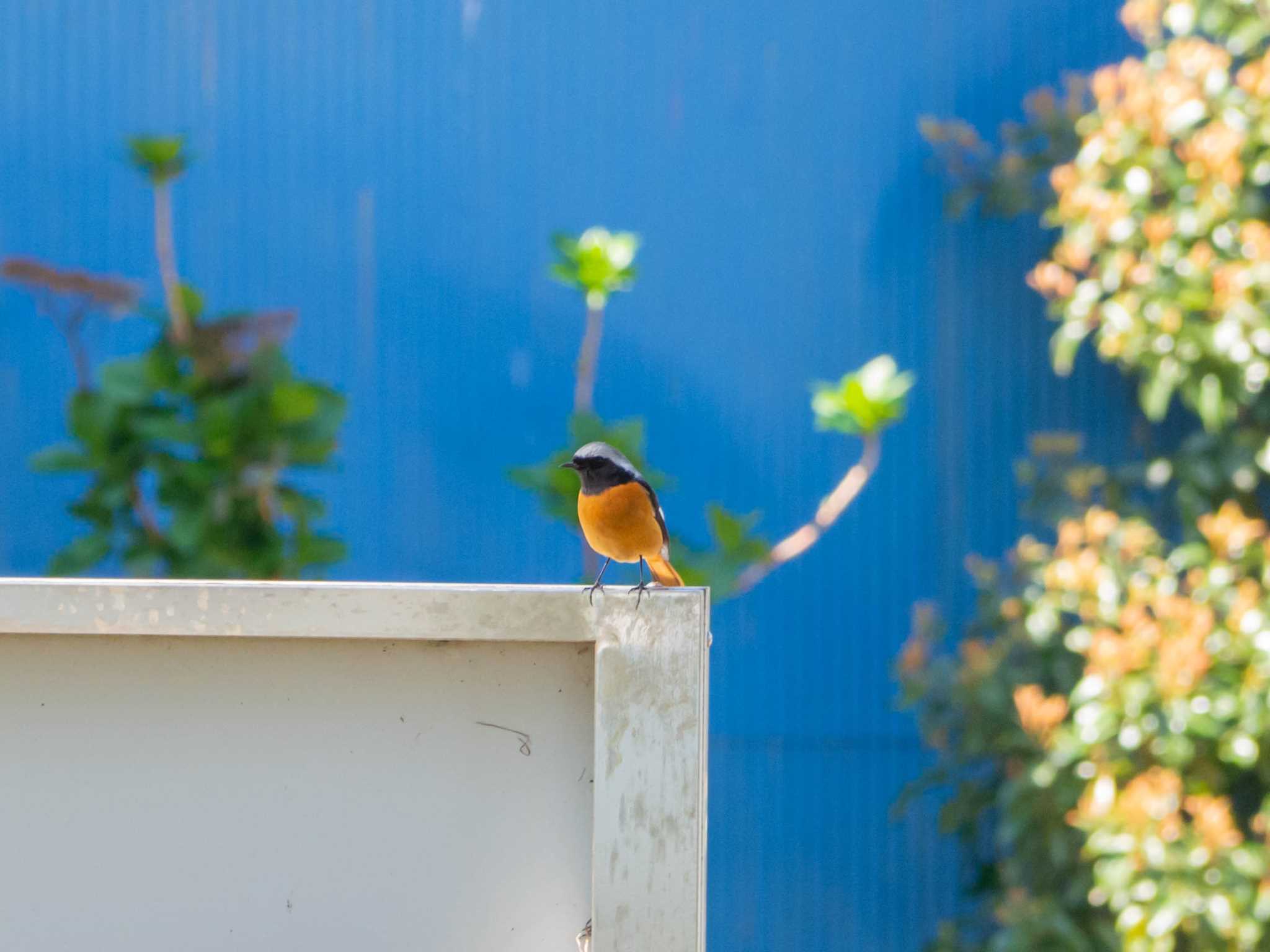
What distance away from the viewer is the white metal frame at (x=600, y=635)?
39.8 inches

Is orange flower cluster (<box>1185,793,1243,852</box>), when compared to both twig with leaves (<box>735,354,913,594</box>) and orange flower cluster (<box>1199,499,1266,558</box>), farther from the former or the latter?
twig with leaves (<box>735,354,913,594</box>)

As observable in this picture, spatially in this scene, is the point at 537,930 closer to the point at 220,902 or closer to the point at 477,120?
the point at 220,902

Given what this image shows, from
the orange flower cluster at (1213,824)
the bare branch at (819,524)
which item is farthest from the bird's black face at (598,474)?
the orange flower cluster at (1213,824)

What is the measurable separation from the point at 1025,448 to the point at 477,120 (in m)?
1.49

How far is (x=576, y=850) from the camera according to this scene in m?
1.07

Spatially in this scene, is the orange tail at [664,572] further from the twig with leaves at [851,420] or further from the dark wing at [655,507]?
the twig with leaves at [851,420]

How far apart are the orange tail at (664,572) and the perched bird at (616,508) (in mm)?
149

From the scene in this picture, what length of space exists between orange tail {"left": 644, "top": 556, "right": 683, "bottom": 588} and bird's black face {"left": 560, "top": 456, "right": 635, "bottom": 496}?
22 centimetres

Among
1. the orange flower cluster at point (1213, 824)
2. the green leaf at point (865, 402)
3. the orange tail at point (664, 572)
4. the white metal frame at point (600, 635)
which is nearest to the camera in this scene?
the white metal frame at point (600, 635)

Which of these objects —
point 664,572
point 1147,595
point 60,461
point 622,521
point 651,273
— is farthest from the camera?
point 651,273

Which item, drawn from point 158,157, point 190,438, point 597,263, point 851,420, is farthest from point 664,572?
point 158,157

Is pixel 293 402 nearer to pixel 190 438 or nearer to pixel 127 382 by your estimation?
pixel 190 438

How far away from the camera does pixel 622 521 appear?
1.79m

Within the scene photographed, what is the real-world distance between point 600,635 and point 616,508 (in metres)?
0.78
